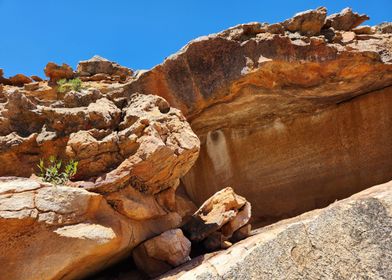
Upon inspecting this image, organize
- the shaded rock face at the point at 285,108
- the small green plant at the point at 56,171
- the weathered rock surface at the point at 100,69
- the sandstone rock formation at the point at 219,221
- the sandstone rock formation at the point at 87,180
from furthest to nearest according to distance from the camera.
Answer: the weathered rock surface at the point at 100,69 → the shaded rock face at the point at 285,108 → the sandstone rock formation at the point at 219,221 → the small green plant at the point at 56,171 → the sandstone rock formation at the point at 87,180

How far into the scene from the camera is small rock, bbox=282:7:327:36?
872cm

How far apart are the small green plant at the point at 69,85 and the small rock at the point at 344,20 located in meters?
5.62

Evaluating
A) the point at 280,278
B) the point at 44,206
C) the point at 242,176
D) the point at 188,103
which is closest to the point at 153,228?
the point at 44,206

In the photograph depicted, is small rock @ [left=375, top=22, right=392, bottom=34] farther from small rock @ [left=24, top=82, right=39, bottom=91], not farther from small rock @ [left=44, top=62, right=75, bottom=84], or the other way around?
small rock @ [left=24, top=82, right=39, bottom=91]

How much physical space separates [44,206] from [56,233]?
0.38 m

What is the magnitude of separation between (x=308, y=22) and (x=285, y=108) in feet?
7.05

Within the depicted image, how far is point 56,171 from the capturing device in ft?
18.5

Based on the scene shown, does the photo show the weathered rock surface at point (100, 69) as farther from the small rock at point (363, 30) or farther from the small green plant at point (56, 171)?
the small rock at point (363, 30)

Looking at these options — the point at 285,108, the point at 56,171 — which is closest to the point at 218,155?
the point at 285,108

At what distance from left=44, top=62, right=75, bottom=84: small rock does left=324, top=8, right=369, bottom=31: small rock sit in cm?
609

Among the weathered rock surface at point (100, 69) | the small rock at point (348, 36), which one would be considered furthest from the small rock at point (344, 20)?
the weathered rock surface at point (100, 69)

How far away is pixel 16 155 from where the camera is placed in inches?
250

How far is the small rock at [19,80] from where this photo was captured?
9427 mm

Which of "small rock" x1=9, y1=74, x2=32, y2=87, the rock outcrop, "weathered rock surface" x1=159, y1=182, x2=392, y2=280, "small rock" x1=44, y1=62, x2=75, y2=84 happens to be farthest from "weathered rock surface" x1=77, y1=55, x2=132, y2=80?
"weathered rock surface" x1=159, y1=182, x2=392, y2=280
